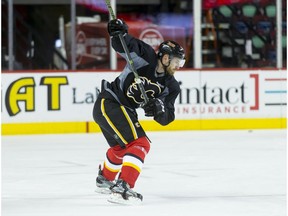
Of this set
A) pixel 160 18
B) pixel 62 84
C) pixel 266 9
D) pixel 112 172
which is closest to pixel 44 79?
pixel 62 84

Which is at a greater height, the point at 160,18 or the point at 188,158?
the point at 160,18

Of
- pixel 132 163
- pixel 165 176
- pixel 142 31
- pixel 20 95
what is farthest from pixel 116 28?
pixel 142 31

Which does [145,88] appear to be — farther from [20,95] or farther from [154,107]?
[20,95]

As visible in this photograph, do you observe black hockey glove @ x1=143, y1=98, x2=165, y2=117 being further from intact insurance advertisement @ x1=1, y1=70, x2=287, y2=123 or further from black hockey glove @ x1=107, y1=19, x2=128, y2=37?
intact insurance advertisement @ x1=1, y1=70, x2=287, y2=123

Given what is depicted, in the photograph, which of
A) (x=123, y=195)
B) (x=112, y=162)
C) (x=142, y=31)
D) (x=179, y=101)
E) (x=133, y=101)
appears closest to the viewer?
(x=123, y=195)

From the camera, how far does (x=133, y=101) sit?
588 centimetres

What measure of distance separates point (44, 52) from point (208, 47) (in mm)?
2064

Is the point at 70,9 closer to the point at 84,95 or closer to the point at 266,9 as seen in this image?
the point at 84,95

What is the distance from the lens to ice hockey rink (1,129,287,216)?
549 cm

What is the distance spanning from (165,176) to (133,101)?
139 centimetres

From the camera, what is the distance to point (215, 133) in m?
11.1

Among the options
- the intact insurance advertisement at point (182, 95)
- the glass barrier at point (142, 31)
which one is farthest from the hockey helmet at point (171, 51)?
the glass barrier at point (142, 31)

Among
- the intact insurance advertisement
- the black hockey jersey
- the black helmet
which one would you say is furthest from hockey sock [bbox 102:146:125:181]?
the intact insurance advertisement

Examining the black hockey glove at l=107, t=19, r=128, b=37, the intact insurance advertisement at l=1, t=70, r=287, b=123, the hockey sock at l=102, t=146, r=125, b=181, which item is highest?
the black hockey glove at l=107, t=19, r=128, b=37
